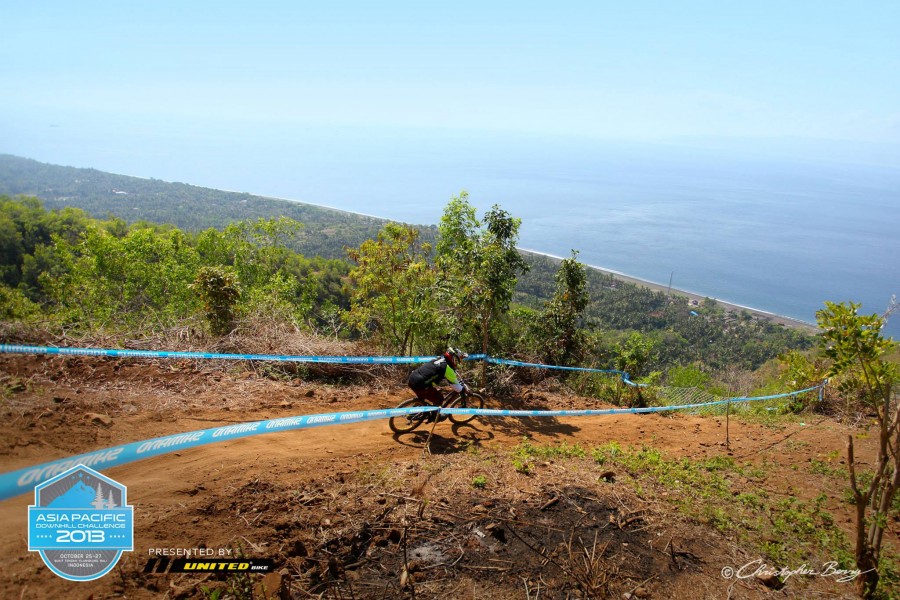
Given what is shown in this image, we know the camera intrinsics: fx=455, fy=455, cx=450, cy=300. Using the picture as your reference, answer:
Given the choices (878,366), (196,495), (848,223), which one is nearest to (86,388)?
(196,495)

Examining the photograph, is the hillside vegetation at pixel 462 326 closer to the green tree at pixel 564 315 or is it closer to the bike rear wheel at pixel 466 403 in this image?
the green tree at pixel 564 315

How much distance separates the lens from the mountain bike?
7.79 meters

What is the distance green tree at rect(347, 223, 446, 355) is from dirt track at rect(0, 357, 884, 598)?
3662 mm

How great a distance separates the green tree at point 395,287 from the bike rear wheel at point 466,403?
4.42 meters

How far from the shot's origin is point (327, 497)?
5.23 meters

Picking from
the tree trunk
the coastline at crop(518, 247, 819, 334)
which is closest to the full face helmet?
the tree trunk

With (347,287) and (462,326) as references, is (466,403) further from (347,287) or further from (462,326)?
(347,287)

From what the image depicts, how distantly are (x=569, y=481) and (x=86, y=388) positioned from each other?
7772mm

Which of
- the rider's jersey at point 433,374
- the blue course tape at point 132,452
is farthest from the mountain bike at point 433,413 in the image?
the blue course tape at point 132,452

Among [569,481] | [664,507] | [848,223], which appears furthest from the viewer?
[848,223]

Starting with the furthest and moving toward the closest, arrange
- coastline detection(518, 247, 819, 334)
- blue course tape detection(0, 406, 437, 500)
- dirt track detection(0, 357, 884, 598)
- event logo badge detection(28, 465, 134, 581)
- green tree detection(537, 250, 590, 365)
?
coastline detection(518, 247, 819, 334)
green tree detection(537, 250, 590, 365)
dirt track detection(0, 357, 884, 598)
event logo badge detection(28, 465, 134, 581)
blue course tape detection(0, 406, 437, 500)

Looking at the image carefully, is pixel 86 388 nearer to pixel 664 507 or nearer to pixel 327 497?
pixel 327 497

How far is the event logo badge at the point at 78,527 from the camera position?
3.77 meters

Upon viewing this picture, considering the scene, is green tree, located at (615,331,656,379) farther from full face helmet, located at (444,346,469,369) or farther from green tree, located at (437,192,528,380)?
full face helmet, located at (444,346,469,369)
